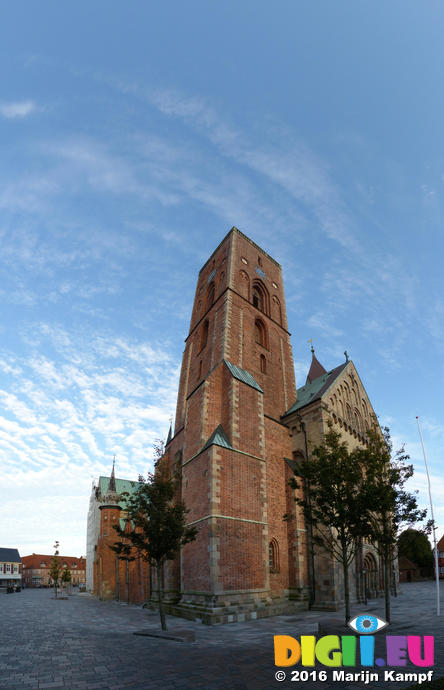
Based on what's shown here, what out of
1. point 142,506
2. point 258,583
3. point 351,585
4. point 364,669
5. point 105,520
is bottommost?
point 105,520

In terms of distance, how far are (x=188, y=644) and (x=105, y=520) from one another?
43.7m

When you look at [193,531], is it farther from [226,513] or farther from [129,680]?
[129,680]

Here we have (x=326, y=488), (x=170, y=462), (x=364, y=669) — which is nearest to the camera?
(x=364, y=669)

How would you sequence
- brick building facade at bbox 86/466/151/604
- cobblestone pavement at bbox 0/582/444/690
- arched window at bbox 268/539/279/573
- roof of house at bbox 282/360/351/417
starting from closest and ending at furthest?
1. cobblestone pavement at bbox 0/582/444/690
2. arched window at bbox 268/539/279/573
3. roof of house at bbox 282/360/351/417
4. brick building facade at bbox 86/466/151/604

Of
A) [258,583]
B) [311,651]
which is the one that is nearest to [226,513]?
[258,583]

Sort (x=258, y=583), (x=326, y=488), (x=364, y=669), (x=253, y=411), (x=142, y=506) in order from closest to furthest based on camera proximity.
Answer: (x=364, y=669) → (x=326, y=488) → (x=142, y=506) → (x=258, y=583) → (x=253, y=411)

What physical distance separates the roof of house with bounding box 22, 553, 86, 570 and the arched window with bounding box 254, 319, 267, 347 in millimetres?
120525

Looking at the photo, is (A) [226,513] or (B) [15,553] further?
(B) [15,553]

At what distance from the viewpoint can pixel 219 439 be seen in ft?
70.0

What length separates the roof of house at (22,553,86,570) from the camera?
119 metres

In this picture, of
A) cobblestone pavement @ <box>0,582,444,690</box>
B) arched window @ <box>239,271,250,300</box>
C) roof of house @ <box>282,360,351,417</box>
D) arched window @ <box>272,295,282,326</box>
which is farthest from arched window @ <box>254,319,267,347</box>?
cobblestone pavement @ <box>0,582,444,690</box>

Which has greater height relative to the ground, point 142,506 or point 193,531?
point 142,506

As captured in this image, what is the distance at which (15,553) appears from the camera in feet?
329

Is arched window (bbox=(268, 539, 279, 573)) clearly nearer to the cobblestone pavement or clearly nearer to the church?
the church
